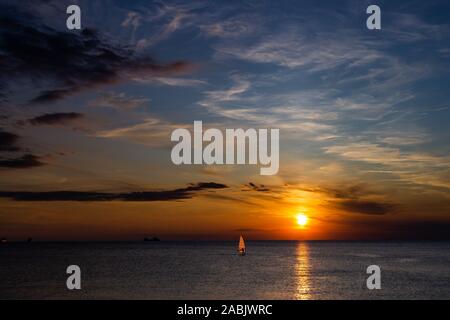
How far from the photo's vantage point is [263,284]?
73.1m

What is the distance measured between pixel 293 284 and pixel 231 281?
10.8m

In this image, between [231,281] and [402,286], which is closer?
[402,286]

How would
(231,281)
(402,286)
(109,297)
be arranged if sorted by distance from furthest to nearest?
(231,281), (402,286), (109,297)

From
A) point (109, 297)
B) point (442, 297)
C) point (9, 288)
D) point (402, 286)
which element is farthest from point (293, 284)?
point (9, 288)

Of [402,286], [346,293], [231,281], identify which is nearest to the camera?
[346,293]
